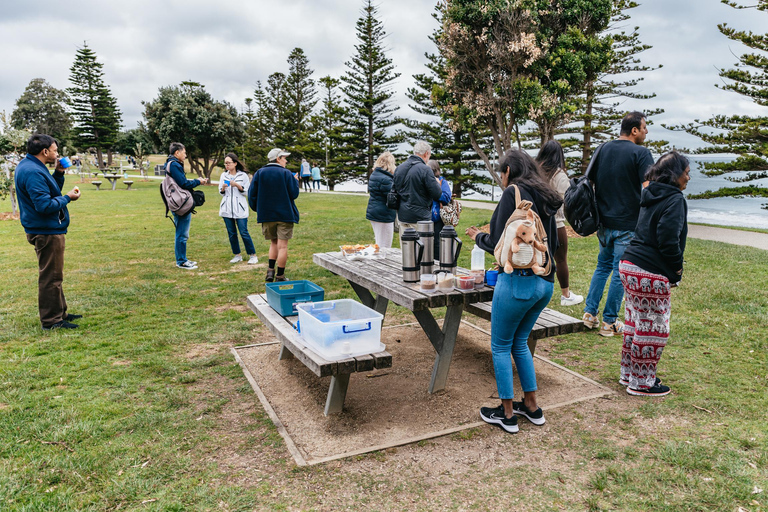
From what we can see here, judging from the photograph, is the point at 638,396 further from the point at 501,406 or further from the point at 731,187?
the point at 731,187

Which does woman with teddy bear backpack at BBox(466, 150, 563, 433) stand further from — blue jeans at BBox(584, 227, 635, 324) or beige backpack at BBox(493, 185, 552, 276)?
blue jeans at BBox(584, 227, 635, 324)

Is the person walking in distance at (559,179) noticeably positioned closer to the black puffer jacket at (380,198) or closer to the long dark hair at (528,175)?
the long dark hair at (528,175)

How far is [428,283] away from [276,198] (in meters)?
3.56

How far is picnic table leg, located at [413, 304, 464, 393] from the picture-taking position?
131 inches

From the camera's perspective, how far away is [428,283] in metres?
3.09

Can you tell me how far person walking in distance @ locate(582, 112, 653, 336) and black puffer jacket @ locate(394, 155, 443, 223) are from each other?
72.1 inches

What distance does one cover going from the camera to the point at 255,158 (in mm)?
38406

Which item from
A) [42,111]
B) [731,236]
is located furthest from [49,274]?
[42,111]

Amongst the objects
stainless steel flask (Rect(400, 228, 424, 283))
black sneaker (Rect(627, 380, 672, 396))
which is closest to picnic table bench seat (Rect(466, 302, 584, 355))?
black sneaker (Rect(627, 380, 672, 396))

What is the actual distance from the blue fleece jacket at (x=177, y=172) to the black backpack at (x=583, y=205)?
202 inches

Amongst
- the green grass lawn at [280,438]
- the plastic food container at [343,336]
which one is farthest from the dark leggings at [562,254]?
the plastic food container at [343,336]

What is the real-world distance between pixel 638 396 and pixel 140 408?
3.32 m

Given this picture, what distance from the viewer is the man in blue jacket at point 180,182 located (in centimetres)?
653

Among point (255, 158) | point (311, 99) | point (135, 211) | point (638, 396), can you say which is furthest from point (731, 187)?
point (255, 158)
